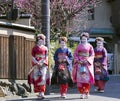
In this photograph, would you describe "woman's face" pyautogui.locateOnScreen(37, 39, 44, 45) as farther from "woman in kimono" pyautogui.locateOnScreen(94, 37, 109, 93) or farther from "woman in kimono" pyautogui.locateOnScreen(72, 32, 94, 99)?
"woman in kimono" pyautogui.locateOnScreen(94, 37, 109, 93)

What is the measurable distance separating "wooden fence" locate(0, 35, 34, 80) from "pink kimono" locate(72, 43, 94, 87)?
1.93 meters

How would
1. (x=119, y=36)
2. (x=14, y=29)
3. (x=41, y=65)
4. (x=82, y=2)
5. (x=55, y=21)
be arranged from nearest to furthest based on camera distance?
(x=41, y=65)
(x=14, y=29)
(x=55, y=21)
(x=82, y=2)
(x=119, y=36)

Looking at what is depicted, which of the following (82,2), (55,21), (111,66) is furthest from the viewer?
(111,66)

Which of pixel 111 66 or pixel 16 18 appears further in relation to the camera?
pixel 111 66

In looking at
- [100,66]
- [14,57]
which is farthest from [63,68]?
[100,66]

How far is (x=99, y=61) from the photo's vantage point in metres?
15.9

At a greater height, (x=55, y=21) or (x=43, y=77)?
(x=55, y=21)

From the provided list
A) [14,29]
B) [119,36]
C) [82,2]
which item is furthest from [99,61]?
[119,36]

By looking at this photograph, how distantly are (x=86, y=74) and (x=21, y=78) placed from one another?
2.33 m

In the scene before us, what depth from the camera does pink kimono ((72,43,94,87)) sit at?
13.9 m

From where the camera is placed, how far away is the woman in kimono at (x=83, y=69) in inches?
545

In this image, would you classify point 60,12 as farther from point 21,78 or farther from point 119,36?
point 119,36

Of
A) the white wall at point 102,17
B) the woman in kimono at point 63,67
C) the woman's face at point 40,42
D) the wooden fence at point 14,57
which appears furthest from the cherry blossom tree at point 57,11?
the white wall at point 102,17

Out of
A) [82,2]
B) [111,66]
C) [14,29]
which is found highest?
[82,2]
